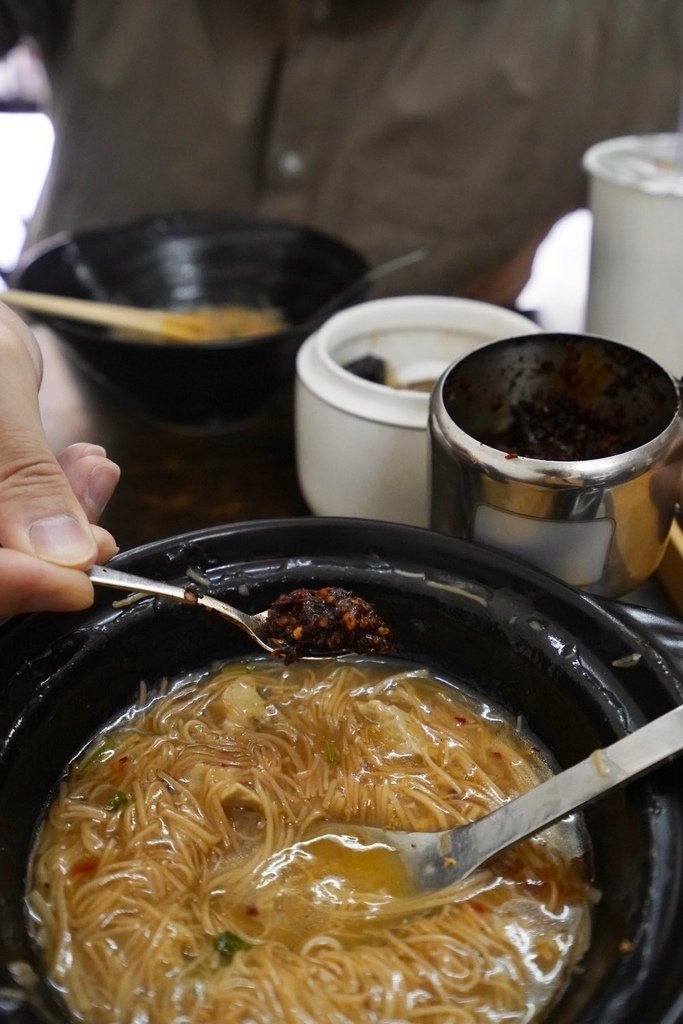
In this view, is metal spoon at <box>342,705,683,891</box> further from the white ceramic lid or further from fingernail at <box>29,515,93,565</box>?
the white ceramic lid

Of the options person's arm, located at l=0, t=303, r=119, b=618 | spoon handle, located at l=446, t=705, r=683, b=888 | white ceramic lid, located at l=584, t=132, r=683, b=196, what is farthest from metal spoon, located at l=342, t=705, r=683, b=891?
white ceramic lid, located at l=584, t=132, r=683, b=196

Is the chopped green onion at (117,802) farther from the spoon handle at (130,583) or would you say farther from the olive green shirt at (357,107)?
the olive green shirt at (357,107)

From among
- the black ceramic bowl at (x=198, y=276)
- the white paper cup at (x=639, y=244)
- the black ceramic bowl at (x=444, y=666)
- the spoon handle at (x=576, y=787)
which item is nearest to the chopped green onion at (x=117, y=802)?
the black ceramic bowl at (x=444, y=666)

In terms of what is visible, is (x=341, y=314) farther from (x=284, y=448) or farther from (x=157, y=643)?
(x=157, y=643)

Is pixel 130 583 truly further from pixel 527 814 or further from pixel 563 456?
pixel 563 456

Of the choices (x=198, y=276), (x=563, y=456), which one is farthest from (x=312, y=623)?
(x=198, y=276)
